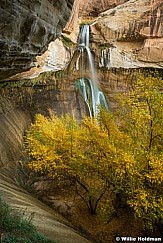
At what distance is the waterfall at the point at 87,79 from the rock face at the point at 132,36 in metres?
0.93

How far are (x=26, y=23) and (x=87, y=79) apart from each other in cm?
1837

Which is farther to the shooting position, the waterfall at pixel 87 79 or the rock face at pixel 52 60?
the waterfall at pixel 87 79

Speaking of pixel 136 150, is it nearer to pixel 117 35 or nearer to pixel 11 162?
pixel 11 162

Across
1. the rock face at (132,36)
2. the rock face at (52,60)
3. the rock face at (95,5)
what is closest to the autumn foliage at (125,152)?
the rock face at (52,60)

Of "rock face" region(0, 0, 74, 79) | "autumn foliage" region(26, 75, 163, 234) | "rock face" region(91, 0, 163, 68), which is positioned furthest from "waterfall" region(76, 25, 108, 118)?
"rock face" region(0, 0, 74, 79)

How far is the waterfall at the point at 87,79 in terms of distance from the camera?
2298 cm

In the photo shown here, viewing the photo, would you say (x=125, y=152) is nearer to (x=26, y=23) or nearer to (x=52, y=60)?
(x=26, y=23)

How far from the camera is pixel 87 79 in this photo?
24.5 metres

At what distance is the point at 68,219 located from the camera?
11.4 m

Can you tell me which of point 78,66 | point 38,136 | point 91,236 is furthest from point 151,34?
point 91,236

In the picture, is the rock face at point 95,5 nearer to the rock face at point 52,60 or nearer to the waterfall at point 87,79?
the waterfall at point 87,79

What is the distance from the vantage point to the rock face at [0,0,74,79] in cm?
548

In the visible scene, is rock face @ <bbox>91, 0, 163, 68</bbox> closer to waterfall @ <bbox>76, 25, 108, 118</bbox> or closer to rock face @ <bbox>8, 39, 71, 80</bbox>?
waterfall @ <bbox>76, 25, 108, 118</bbox>

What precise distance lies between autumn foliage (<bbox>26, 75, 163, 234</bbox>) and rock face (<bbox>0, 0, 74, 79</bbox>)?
361cm
